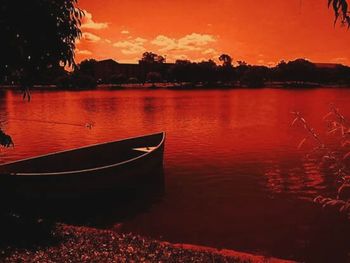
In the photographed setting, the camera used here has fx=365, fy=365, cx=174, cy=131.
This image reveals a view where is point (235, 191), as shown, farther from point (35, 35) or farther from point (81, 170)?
point (35, 35)

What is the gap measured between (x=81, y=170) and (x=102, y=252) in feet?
25.9

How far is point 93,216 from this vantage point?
608 inches

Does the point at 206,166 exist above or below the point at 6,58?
below

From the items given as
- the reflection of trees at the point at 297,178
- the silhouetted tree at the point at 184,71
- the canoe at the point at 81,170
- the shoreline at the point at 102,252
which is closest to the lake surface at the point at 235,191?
the reflection of trees at the point at 297,178

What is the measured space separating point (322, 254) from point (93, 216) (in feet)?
29.5

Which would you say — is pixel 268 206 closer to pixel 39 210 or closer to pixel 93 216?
pixel 93 216

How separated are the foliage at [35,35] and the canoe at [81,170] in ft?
14.1

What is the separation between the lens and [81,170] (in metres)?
16.8

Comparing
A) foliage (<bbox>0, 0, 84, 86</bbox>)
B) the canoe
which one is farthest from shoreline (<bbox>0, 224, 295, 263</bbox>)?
foliage (<bbox>0, 0, 84, 86</bbox>)

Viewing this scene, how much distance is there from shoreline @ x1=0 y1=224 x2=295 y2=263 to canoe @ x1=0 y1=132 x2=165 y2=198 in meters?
3.95

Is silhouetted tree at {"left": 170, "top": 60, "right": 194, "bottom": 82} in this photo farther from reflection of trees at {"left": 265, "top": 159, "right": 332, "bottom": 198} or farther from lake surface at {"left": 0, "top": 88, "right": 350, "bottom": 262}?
reflection of trees at {"left": 265, "top": 159, "right": 332, "bottom": 198}

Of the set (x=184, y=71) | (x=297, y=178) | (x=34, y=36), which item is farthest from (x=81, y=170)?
(x=184, y=71)

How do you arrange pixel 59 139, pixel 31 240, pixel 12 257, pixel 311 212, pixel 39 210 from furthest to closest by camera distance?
pixel 59 139
pixel 311 212
pixel 39 210
pixel 31 240
pixel 12 257

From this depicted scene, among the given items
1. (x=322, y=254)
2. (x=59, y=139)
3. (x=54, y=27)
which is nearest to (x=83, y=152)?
(x=54, y=27)
